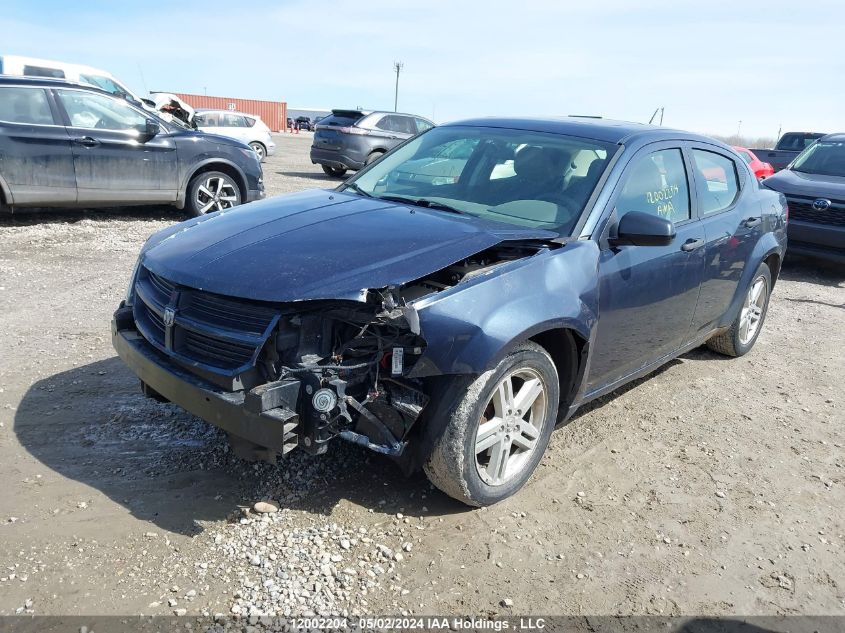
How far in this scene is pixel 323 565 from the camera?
275cm

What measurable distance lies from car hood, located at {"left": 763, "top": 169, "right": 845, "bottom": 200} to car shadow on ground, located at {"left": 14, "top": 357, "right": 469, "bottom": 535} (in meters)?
7.85

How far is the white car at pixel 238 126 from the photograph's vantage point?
1952 centimetres

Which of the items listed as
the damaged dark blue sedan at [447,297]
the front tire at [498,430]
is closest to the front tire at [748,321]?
the damaged dark blue sedan at [447,297]

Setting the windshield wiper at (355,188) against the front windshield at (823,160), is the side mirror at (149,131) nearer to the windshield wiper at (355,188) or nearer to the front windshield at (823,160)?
the windshield wiper at (355,188)

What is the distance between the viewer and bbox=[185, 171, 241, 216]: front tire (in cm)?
932

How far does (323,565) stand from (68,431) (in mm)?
1859

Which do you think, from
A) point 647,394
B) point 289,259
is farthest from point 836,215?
point 289,259

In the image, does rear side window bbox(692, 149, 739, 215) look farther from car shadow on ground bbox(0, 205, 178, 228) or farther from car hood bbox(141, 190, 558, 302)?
car shadow on ground bbox(0, 205, 178, 228)

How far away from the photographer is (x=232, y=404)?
2672mm

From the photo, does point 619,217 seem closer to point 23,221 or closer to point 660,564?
point 660,564

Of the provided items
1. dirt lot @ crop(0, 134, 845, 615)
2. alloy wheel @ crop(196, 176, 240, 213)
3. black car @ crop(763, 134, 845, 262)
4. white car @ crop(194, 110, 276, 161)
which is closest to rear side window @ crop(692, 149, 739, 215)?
dirt lot @ crop(0, 134, 845, 615)

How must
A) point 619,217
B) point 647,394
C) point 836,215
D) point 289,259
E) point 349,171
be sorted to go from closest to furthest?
point 289,259
point 619,217
point 647,394
point 836,215
point 349,171

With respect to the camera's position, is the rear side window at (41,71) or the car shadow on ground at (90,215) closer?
the car shadow on ground at (90,215)

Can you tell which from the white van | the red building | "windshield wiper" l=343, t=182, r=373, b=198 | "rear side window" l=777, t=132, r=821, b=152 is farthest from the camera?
the red building
